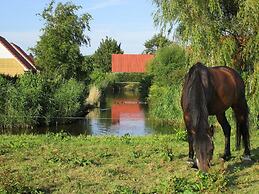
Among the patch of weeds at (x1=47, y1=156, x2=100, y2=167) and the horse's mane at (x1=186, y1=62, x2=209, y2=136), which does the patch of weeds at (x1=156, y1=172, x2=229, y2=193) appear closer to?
the horse's mane at (x1=186, y1=62, x2=209, y2=136)

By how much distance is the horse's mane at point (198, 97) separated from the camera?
588 cm

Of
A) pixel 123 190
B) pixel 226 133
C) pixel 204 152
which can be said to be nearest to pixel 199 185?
pixel 204 152

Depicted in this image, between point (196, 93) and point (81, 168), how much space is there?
2255mm

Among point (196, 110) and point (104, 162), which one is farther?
point (104, 162)

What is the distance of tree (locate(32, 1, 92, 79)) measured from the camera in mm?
30203

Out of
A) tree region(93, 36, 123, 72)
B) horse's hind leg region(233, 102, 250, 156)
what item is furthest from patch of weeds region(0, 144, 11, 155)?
tree region(93, 36, 123, 72)

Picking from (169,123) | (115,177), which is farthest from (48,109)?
(115,177)

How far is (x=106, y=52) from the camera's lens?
68.4 meters

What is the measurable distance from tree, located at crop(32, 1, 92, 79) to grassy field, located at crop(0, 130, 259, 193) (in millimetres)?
21216

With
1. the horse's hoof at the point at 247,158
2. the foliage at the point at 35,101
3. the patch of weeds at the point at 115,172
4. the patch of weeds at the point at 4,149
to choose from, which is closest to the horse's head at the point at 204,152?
the patch of weeds at the point at 115,172

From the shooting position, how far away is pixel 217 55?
Answer: 12.6 meters

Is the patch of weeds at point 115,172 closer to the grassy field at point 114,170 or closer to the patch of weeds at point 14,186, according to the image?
the grassy field at point 114,170

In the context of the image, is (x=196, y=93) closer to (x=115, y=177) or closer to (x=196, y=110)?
(x=196, y=110)

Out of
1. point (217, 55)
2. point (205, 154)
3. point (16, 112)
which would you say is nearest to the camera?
point (205, 154)
